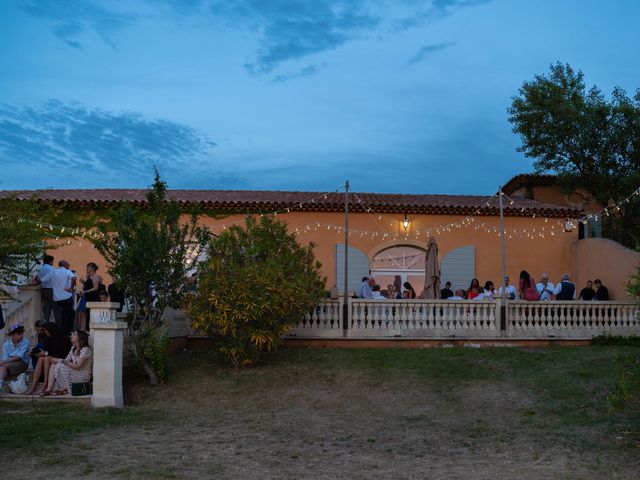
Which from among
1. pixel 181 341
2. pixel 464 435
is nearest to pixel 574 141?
pixel 181 341

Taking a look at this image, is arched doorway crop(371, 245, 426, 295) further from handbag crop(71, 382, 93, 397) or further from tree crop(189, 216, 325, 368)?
handbag crop(71, 382, 93, 397)

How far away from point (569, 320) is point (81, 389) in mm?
9669

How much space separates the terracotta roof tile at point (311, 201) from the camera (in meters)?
22.0

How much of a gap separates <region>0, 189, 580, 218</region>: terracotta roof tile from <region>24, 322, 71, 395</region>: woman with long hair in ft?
31.2

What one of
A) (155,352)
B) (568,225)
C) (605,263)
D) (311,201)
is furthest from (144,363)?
(568,225)

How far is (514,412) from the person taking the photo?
10820mm

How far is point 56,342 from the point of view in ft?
40.1

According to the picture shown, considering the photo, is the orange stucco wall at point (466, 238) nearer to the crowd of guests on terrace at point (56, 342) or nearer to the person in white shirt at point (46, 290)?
the crowd of guests on terrace at point (56, 342)

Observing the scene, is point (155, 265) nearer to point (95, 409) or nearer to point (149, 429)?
point (95, 409)

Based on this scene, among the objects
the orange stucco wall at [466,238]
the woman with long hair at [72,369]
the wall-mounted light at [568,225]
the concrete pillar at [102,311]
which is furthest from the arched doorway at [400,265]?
the woman with long hair at [72,369]

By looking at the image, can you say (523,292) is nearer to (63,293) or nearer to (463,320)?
(463,320)

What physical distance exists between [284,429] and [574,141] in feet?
56.3

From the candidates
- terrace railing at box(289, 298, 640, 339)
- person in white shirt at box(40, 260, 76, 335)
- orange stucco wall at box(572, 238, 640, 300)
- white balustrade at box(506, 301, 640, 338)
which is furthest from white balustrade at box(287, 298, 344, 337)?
orange stucco wall at box(572, 238, 640, 300)

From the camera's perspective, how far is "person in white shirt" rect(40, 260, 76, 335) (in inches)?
522
